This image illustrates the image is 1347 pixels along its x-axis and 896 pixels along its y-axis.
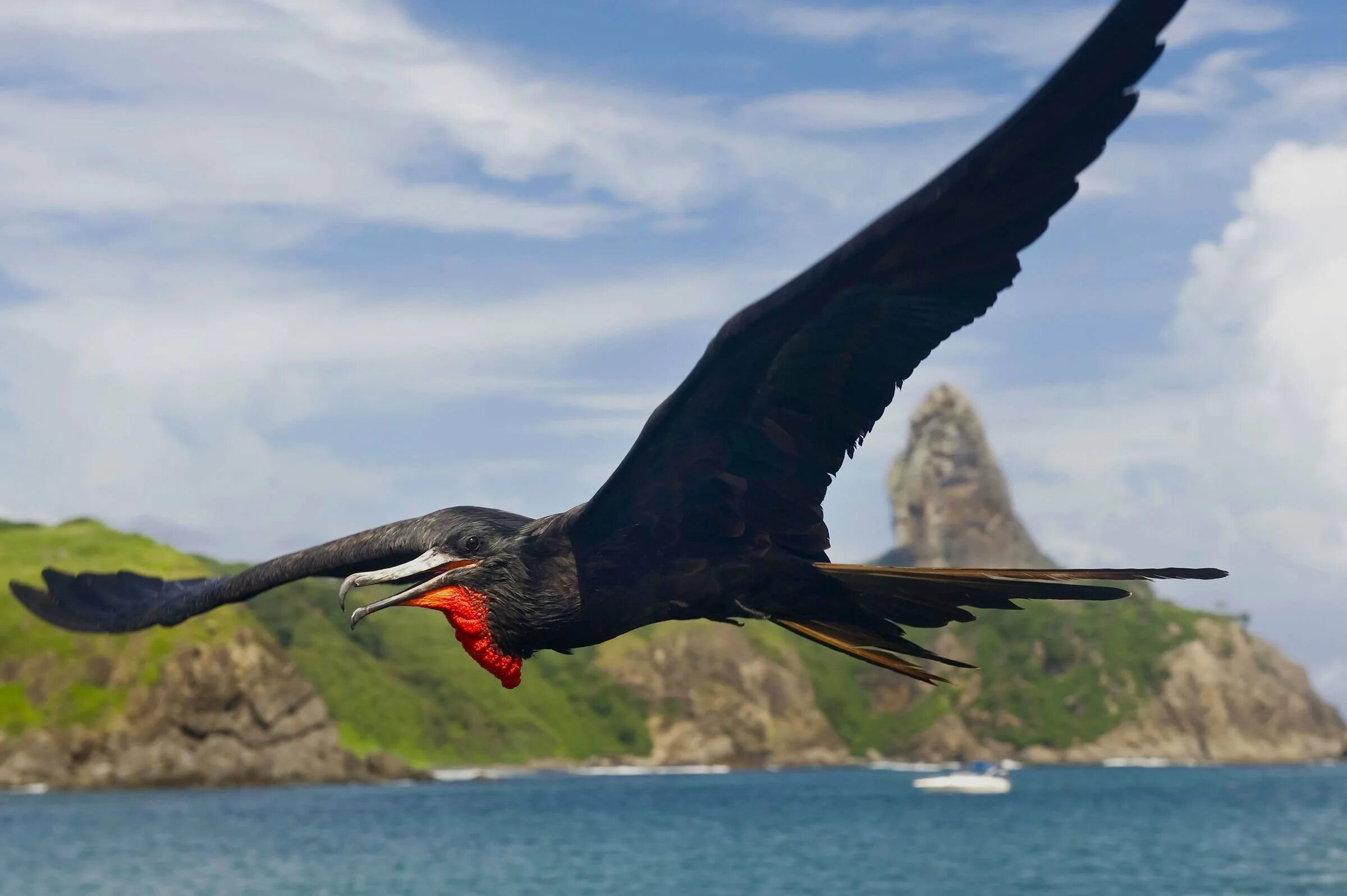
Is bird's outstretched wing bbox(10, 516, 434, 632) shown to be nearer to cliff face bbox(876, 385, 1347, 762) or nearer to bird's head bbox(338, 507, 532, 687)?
bird's head bbox(338, 507, 532, 687)

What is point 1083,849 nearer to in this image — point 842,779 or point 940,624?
point 940,624

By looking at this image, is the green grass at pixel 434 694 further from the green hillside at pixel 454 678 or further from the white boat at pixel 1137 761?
the white boat at pixel 1137 761

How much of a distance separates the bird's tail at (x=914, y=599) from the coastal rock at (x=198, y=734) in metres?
110

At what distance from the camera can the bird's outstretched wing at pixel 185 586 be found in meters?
8.30

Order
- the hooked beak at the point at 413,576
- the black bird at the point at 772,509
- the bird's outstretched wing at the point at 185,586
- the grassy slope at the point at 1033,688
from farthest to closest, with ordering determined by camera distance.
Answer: the grassy slope at the point at 1033,688 < the bird's outstretched wing at the point at 185,586 < the hooked beak at the point at 413,576 < the black bird at the point at 772,509

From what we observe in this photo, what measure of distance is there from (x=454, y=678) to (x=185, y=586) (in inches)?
5915

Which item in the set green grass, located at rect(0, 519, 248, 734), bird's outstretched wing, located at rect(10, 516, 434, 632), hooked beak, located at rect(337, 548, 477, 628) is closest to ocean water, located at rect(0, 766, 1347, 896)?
green grass, located at rect(0, 519, 248, 734)

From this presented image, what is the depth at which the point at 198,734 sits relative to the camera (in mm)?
114062

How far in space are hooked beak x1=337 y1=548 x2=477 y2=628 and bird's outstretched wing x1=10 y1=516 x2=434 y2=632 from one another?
1.91 feet

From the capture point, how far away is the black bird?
21.0 ft

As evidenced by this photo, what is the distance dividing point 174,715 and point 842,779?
83.3 meters

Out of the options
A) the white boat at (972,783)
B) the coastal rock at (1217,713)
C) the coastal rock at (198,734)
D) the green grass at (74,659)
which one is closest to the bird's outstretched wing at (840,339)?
the green grass at (74,659)

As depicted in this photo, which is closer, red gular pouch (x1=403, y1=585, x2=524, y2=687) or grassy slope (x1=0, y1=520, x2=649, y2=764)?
red gular pouch (x1=403, y1=585, x2=524, y2=687)

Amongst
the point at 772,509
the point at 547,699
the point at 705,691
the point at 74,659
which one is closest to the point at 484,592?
the point at 772,509
